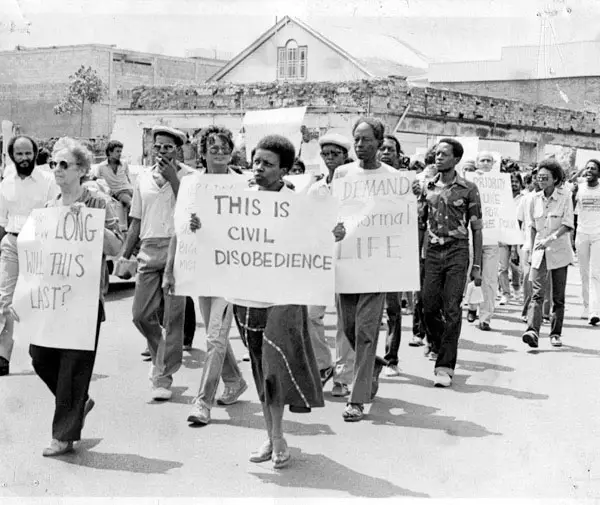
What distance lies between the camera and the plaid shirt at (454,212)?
26.1 feet

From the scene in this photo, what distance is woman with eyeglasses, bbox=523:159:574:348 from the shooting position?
9898 millimetres

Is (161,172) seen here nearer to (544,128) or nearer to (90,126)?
(544,128)

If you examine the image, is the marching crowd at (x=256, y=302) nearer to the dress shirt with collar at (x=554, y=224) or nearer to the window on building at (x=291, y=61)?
the dress shirt with collar at (x=554, y=224)

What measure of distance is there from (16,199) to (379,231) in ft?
9.94

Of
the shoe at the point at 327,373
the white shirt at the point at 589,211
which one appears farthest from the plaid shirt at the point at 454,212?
the white shirt at the point at 589,211

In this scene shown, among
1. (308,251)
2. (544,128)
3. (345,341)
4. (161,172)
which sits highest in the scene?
(544,128)

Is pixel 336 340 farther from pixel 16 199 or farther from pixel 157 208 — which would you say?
pixel 16 199

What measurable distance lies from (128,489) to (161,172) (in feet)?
8.95

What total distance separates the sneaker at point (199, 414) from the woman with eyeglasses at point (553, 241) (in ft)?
14.9

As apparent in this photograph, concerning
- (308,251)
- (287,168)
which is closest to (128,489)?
(308,251)

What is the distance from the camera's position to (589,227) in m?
11.9

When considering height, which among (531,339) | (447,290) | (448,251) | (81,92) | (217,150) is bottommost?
(531,339)

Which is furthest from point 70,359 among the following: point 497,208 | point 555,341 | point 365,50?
point 365,50

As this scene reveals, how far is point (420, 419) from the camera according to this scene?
267 inches
